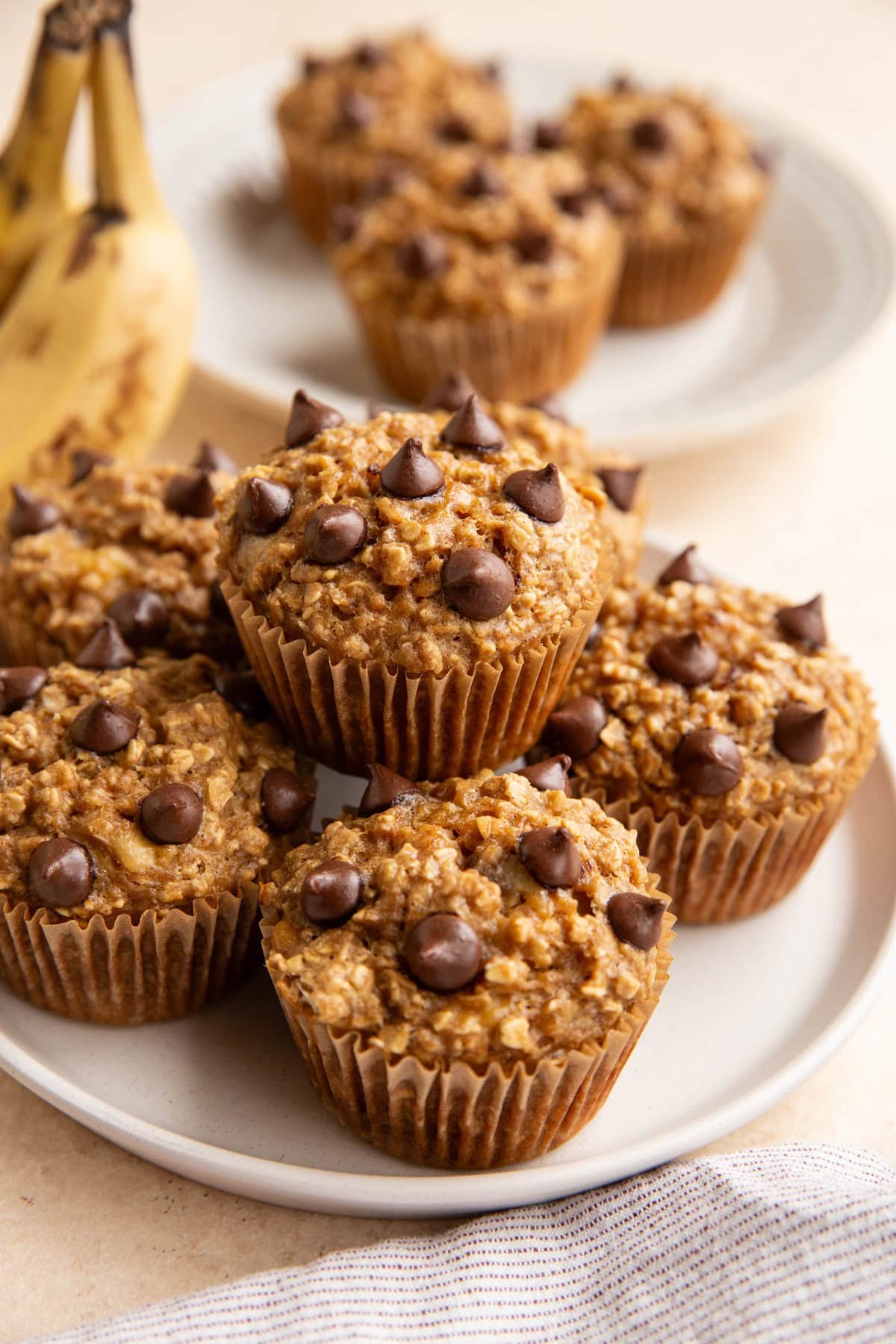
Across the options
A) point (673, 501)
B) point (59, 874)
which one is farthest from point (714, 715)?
point (673, 501)

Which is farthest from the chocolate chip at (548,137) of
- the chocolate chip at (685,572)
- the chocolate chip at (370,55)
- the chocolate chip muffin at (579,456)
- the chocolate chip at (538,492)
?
the chocolate chip at (538,492)

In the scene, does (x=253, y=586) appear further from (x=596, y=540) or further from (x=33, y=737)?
(x=596, y=540)

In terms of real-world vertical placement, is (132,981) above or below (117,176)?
below

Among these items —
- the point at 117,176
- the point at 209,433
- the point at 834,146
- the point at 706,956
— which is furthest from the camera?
the point at 834,146

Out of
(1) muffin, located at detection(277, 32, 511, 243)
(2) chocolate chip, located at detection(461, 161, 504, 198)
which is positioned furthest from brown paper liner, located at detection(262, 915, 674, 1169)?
(1) muffin, located at detection(277, 32, 511, 243)

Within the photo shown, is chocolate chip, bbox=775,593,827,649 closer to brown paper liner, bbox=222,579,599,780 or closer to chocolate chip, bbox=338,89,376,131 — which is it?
brown paper liner, bbox=222,579,599,780

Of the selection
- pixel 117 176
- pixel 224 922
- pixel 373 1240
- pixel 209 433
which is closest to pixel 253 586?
pixel 224 922
